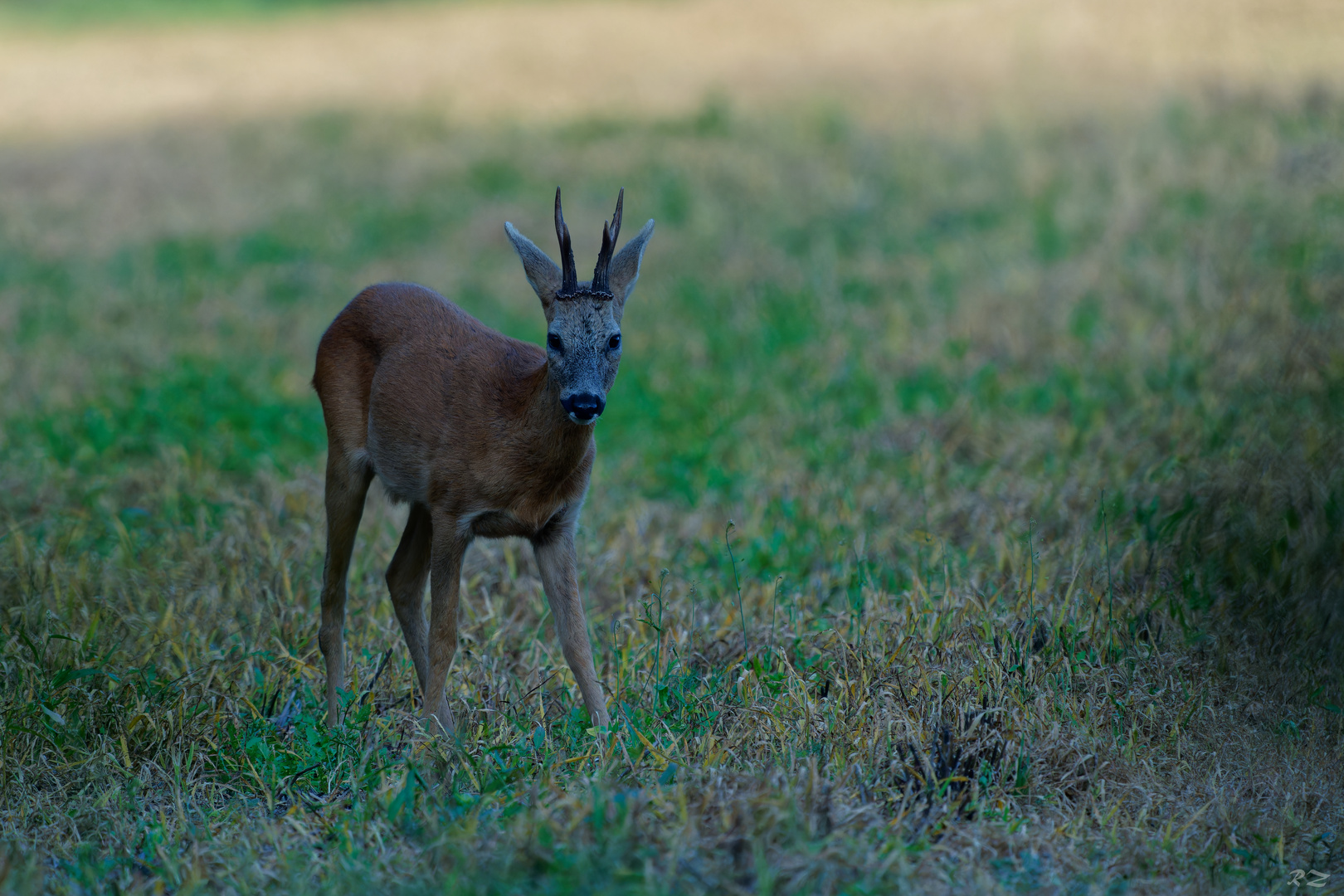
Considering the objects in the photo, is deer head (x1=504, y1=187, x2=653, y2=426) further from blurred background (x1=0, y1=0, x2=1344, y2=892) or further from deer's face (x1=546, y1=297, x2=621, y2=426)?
blurred background (x1=0, y1=0, x2=1344, y2=892)

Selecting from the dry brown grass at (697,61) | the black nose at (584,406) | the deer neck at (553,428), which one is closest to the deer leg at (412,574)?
the deer neck at (553,428)

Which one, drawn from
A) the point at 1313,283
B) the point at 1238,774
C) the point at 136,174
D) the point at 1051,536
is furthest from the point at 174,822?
the point at 136,174

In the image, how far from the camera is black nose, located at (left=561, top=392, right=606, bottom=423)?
3.80 metres

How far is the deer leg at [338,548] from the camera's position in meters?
4.47

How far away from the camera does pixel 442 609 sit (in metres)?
4.21

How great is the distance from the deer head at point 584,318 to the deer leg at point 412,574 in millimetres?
990

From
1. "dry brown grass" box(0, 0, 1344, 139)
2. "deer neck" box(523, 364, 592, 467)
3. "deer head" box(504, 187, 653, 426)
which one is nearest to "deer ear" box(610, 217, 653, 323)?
"deer head" box(504, 187, 653, 426)

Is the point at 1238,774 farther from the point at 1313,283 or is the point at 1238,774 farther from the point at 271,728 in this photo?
the point at 1313,283

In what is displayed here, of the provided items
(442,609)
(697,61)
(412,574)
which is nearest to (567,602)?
(442,609)

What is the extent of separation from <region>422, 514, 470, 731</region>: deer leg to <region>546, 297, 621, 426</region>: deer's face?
0.63 meters

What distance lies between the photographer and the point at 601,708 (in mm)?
4160

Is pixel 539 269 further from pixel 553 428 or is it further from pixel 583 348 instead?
pixel 553 428

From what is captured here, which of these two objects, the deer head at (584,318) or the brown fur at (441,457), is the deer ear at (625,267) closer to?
the deer head at (584,318)

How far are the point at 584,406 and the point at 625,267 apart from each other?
599 millimetres
